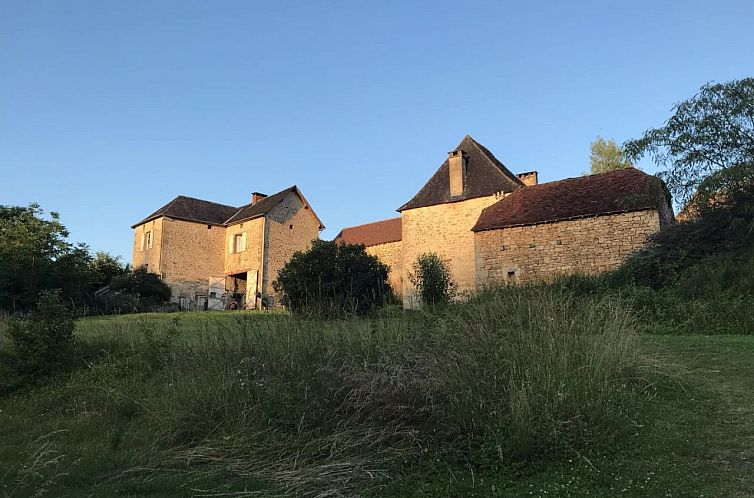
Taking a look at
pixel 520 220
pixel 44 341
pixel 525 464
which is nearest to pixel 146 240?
pixel 520 220

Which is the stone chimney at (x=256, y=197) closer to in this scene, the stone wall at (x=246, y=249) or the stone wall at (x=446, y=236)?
the stone wall at (x=246, y=249)

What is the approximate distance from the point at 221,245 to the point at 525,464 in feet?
107

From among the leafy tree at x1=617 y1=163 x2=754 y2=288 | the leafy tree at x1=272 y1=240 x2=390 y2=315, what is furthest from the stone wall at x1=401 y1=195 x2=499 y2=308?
the leafy tree at x1=617 y1=163 x2=754 y2=288

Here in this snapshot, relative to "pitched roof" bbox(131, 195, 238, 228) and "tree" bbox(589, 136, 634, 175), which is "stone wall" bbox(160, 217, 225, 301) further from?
"tree" bbox(589, 136, 634, 175)

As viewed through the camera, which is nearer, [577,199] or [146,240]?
[577,199]

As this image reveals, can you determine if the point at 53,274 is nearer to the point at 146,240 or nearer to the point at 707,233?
the point at 146,240

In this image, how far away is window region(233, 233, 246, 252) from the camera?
108ft

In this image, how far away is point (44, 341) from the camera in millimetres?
8172

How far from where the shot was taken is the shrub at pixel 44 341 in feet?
26.3

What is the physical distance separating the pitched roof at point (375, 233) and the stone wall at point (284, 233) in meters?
2.62

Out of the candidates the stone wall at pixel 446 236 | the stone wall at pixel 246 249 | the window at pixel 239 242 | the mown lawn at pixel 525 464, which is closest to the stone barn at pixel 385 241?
the stone wall at pixel 446 236

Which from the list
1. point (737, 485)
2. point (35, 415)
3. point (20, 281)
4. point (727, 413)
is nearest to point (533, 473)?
point (737, 485)

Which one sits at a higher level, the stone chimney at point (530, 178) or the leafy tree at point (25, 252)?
the stone chimney at point (530, 178)

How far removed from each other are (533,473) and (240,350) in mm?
3813
